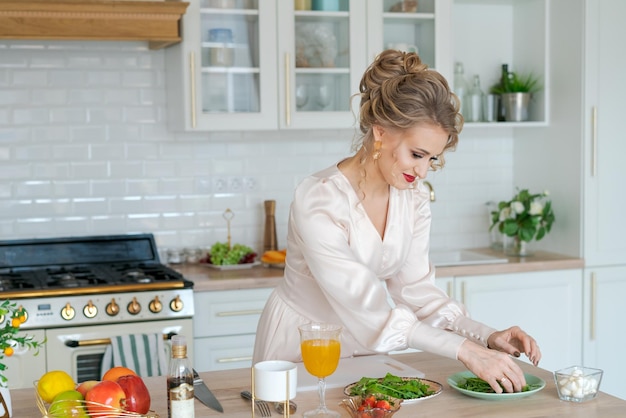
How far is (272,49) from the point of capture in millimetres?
4270

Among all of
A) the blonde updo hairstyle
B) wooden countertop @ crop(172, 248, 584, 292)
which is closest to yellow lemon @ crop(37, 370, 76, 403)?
the blonde updo hairstyle

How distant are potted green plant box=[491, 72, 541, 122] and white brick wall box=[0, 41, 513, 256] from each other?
86 centimetres

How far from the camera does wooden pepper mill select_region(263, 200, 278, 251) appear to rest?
180 inches

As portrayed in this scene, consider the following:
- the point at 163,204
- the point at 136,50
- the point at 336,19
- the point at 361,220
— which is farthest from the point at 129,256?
the point at 361,220

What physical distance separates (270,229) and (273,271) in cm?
39

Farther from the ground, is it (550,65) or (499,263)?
(550,65)

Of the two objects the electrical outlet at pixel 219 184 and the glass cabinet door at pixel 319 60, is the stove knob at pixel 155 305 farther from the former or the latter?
the glass cabinet door at pixel 319 60

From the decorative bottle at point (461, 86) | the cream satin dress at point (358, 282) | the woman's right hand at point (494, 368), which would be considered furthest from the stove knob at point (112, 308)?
the decorative bottle at point (461, 86)

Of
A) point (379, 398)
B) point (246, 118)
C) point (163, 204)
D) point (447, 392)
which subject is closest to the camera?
point (379, 398)

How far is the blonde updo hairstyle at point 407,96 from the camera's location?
2.47 metres

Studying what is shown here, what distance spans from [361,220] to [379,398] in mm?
684

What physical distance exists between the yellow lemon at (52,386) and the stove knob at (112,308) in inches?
67.8

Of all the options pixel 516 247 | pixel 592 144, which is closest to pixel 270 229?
pixel 516 247

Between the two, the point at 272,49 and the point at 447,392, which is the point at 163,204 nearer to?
the point at 272,49
